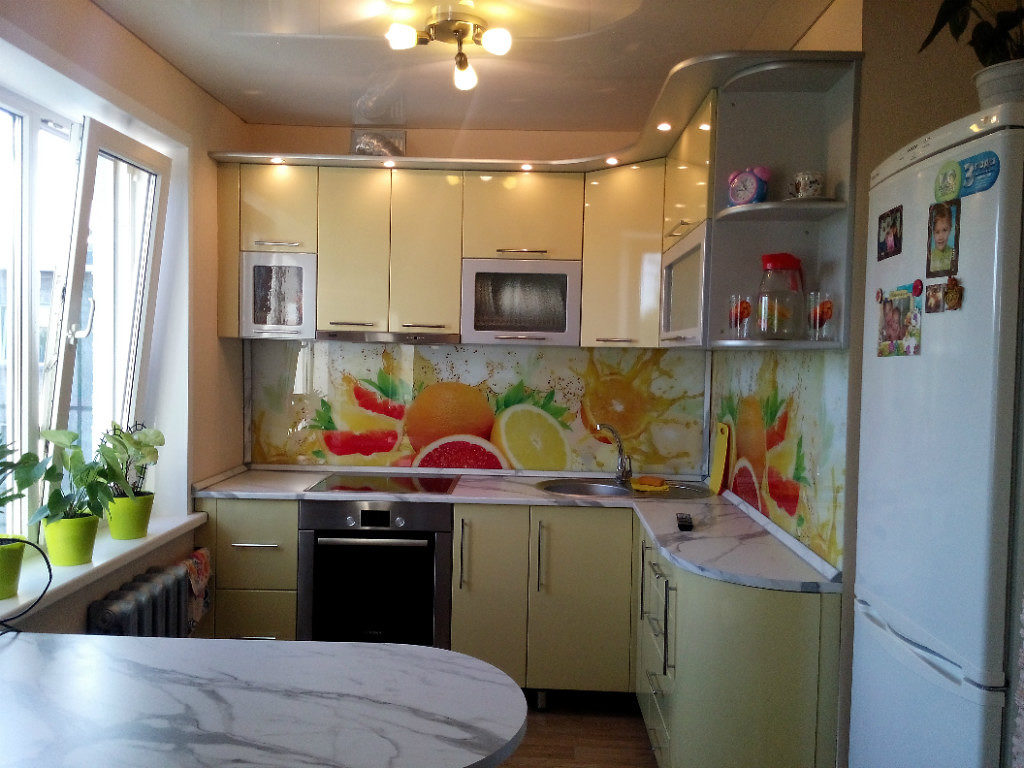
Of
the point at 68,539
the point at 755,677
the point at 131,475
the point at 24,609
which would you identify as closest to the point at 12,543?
the point at 24,609

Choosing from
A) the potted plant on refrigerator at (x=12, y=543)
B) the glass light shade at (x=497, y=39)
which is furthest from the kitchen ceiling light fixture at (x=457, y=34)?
the potted plant on refrigerator at (x=12, y=543)

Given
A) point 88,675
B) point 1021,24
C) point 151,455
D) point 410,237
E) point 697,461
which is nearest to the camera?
point 88,675

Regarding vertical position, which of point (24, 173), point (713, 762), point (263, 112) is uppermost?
point (263, 112)

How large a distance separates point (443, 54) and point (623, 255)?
1.19 m

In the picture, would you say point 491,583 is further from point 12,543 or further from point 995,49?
point 995,49

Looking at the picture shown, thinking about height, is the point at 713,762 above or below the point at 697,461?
below

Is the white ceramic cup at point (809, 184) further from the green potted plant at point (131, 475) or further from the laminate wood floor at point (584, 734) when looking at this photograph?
the green potted plant at point (131, 475)

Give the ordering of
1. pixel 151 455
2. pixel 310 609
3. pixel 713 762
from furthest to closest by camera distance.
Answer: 1. pixel 310 609
2. pixel 151 455
3. pixel 713 762

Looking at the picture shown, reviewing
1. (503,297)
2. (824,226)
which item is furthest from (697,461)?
(824,226)

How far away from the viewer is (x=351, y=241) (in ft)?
11.7

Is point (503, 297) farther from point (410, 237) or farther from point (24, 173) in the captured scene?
point (24, 173)

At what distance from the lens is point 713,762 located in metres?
2.28

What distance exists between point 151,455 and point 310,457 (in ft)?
3.96

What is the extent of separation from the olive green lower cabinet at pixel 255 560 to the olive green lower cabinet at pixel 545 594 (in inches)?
28.5
